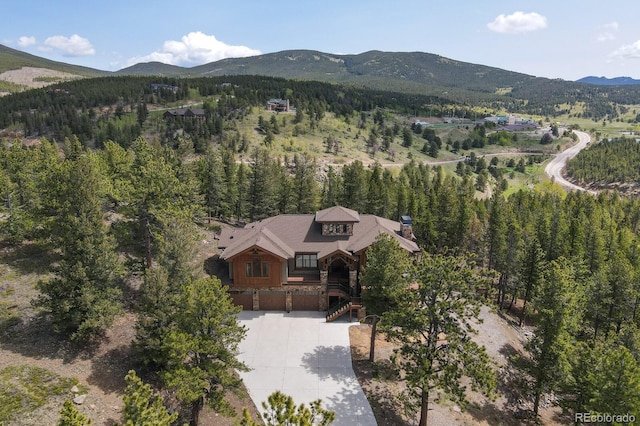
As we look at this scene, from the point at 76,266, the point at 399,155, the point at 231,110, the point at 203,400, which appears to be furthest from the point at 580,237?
the point at 231,110

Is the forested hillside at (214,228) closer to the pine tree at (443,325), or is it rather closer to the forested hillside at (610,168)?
the pine tree at (443,325)

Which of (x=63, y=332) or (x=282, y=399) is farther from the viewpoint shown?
(x=63, y=332)

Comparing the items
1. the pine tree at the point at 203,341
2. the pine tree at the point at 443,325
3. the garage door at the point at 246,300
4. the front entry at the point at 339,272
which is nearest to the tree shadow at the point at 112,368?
the pine tree at the point at 203,341

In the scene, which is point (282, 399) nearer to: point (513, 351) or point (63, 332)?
point (63, 332)

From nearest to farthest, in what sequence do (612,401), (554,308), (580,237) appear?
(612,401), (554,308), (580,237)

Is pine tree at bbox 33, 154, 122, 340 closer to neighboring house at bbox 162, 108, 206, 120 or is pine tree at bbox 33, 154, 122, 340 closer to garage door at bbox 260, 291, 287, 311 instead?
garage door at bbox 260, 291, 287, 311

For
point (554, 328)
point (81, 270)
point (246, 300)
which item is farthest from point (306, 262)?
point (554, 328)

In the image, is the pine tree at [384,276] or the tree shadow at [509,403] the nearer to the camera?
the tree shadow at [509,403]
